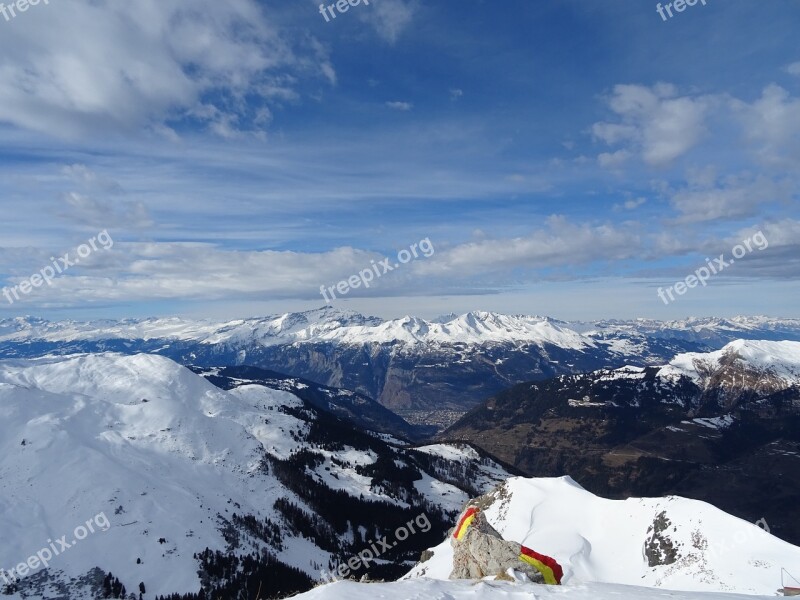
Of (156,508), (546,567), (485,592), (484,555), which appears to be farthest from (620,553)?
(156,508)

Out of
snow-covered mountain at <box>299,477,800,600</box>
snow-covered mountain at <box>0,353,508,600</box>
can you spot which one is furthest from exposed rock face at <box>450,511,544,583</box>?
snow-covered mountain at <box>0,353,508,600</box>

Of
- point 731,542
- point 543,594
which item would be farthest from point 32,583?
point 731,542

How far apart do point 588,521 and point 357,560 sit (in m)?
88.8

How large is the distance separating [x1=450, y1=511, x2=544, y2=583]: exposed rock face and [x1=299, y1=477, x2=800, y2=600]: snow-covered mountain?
10.3 ft

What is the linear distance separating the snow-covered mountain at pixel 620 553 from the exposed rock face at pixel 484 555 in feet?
10.3

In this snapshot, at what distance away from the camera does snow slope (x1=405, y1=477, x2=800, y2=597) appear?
170 ft

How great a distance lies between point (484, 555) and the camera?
35219 millimetres

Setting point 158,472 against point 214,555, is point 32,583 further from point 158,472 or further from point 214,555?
point 158,472

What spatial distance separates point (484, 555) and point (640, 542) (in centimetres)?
4799

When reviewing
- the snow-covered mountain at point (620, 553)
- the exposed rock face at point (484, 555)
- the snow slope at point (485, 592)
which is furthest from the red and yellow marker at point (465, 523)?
the snow slope at point (485, 592)

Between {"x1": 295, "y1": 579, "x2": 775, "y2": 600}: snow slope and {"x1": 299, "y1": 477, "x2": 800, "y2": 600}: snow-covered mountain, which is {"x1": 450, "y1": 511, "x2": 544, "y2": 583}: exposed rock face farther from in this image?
{"x1": 295, "y1": 579, "x2": 775, "y2": 600}: snow slope

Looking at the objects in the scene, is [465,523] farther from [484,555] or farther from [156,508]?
[156,508]

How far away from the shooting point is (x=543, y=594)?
71.4 feet

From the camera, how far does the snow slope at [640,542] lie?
51.7m
